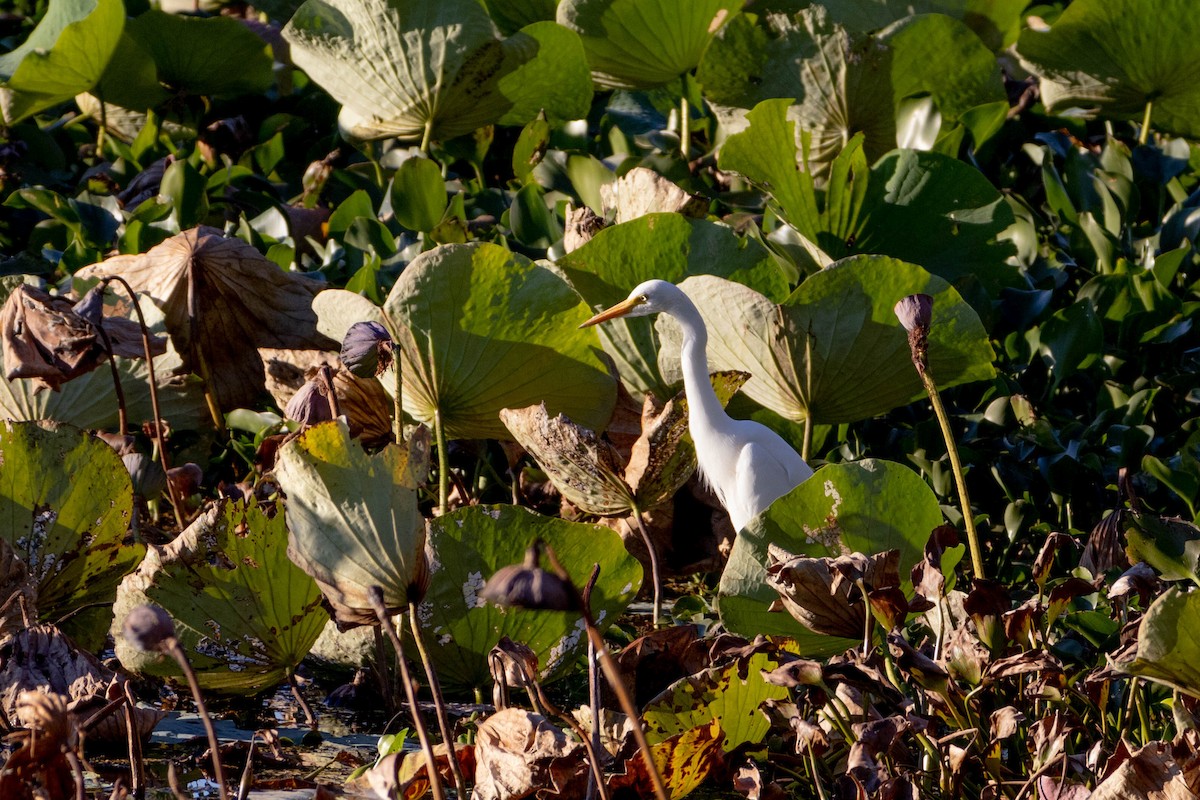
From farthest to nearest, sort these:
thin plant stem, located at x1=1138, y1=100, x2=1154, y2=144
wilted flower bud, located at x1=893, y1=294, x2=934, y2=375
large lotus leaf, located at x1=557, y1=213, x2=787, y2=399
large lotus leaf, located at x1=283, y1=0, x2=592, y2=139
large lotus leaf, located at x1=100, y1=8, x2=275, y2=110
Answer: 1. large lotus leaf, located at x1=100, y1=8, x2=275, y2=110
2. thin plant stem, located at x1=1138, y1=100, x2=1154, y2=144
3. large lotus leaf, located at x1=283, y1=0, x2=592, y2=139
4. large lotus leaf, located at x1=557, y1=213, x2=787, y2=399
5. wilted flower bud, located at x1=893, y1=294, x2=934, y2=375

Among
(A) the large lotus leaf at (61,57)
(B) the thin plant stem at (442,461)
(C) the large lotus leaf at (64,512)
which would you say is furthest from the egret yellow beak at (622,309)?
(A) the large lotus leaf at (61,57)

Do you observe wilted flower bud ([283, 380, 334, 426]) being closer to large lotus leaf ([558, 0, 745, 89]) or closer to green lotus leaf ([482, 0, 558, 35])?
large lotus leaf ([558, 0, 745, 89])

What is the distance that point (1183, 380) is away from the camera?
2.48 metres

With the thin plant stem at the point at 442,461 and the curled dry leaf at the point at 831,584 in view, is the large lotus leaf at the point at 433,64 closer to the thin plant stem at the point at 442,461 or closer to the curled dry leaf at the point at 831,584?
the thin plant stem at the point at 442,461

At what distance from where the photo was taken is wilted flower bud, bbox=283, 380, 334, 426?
1783mm

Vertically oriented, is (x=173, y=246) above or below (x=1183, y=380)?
above

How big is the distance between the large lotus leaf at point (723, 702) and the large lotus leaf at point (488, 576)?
0.22 m

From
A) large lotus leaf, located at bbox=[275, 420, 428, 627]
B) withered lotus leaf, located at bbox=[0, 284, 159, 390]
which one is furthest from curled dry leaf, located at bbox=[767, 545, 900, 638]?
withered lotus leaf, located at bbox=[0, 284, 159, 390]

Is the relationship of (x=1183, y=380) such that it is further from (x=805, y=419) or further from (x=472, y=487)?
(x=472, y=487)

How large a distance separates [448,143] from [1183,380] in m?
A: 1.69

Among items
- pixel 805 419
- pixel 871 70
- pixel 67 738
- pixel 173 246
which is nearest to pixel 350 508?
pixel 67 738

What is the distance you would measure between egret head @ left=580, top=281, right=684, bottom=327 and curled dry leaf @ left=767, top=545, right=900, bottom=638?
0.83 meters

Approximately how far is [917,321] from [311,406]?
2.80ft

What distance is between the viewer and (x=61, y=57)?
3043 mm
